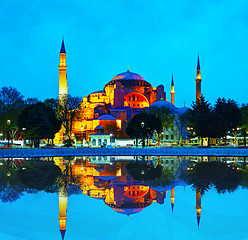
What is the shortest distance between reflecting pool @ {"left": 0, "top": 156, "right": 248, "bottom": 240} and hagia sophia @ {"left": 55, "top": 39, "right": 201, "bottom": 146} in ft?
136

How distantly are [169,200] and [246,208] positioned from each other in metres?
2.18

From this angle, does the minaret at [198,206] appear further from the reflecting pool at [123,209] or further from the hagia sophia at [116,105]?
the hagia sophia at [116,105]

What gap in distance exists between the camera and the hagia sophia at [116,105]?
198 ft

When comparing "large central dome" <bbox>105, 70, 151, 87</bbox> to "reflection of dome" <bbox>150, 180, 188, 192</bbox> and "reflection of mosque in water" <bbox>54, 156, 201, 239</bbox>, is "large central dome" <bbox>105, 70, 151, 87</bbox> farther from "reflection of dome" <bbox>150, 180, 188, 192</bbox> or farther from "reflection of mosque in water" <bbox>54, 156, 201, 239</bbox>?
"reflection of dome" <bbox>150, 180, 188, 192</bbox>

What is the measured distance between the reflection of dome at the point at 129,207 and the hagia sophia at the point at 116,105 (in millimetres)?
44504

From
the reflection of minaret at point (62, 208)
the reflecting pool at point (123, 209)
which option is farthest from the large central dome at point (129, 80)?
the reflection of minaret at point (62, 208)

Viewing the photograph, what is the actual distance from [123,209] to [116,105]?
60.7m

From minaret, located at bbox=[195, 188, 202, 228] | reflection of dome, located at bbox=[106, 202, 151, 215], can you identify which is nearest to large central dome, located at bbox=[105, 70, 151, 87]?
minaret, located at bbox=[195, 188, 202, 228]


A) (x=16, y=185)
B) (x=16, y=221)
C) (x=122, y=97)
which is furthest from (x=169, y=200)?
(x=122, y=97)

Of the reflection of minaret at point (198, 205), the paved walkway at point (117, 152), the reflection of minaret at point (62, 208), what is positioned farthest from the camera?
the paved walkway at point (117, 152)

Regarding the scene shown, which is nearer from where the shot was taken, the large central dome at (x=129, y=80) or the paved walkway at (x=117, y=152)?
the paved walkway at (x=117, y=152)

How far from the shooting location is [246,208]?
907 cm

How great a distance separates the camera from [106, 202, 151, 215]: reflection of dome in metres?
8.77

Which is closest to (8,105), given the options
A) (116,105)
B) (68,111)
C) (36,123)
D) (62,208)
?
(68,111)
